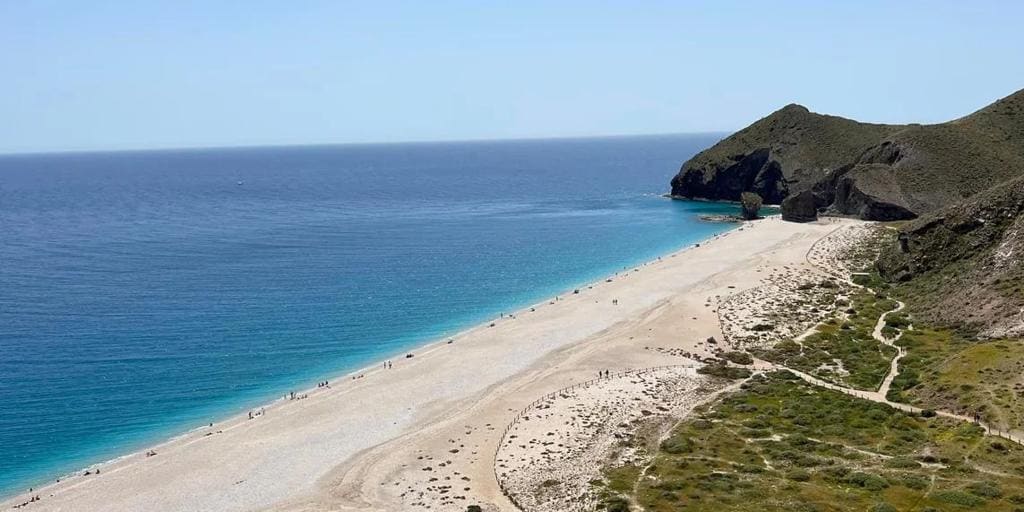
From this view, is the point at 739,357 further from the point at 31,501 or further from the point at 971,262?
the point at 31,501

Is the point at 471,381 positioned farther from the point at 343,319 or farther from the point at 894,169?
the point at 894,169

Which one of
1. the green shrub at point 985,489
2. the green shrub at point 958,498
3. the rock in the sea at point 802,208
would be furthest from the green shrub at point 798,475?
the rock in the sea at point 802,208

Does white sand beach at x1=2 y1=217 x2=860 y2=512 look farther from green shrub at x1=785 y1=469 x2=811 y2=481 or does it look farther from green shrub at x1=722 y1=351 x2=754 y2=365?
green shrub at x1=785 y1=469 x2=811 y2=481

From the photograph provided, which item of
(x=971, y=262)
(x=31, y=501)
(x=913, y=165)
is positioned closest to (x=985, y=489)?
(x=971, y=262)

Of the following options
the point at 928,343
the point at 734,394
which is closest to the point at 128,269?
the point at 734,394

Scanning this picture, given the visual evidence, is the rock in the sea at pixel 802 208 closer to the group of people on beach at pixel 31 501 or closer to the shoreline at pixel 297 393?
the shoreline at pixel 297 393

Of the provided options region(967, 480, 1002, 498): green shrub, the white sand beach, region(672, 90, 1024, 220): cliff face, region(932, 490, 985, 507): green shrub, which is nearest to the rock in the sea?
region(672, 90, 1024, 220): cliff face
